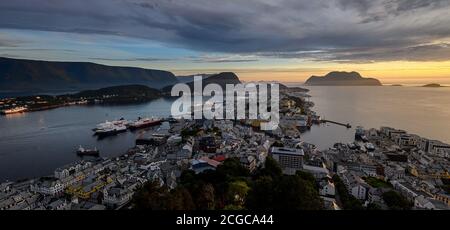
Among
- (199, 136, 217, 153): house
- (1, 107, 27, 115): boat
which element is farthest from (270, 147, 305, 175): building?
(1, 107, 27, 115): boat

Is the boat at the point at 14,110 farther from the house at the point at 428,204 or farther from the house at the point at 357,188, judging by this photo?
the house at the point at 428,204

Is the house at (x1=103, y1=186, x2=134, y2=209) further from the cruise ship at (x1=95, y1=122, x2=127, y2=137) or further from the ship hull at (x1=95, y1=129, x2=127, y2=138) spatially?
the cruise ship at (x1=95, y1=122, x2=127, y2=137)

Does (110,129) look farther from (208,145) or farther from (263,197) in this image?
(263,197)

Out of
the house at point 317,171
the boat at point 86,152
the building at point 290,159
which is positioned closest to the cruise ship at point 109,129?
the boat at point 86,152

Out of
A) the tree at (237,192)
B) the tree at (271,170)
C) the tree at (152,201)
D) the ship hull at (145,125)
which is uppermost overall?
the tree at (152,201)

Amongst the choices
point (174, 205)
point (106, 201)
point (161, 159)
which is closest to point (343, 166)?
point (161, 159)

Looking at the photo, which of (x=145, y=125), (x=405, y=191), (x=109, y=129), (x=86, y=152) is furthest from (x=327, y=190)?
(x=145, y=125)

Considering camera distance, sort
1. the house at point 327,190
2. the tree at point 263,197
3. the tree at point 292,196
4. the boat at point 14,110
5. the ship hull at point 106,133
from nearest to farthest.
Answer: the tree at point 292,196 < the tree at point 263,197 < the house at point 327,190 < the ship hull at point 106,133 < the boat at point 14,110
